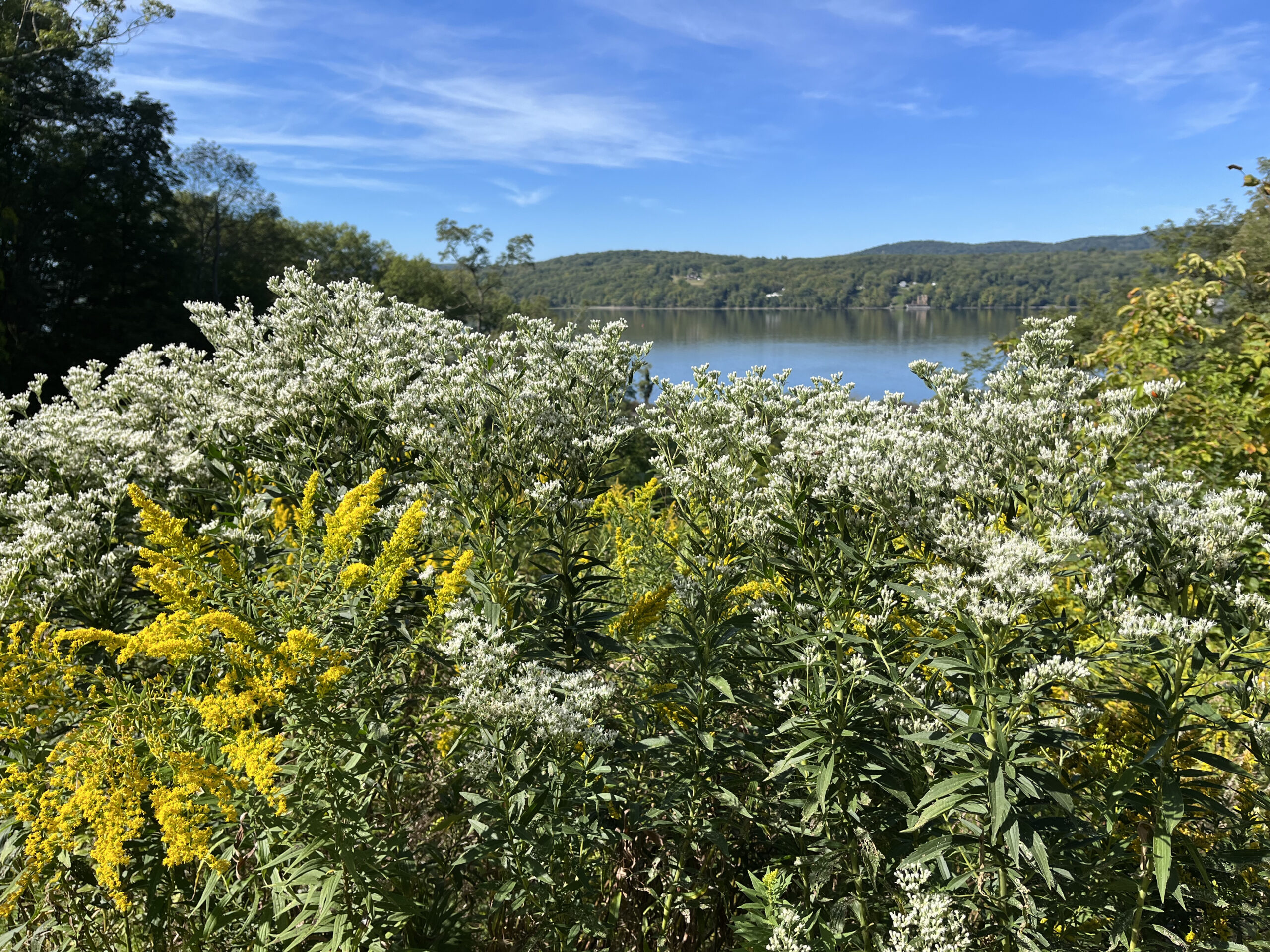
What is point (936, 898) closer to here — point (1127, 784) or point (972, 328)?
point (1127, 784)

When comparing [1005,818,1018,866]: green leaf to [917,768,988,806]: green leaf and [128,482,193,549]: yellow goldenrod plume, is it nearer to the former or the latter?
[917,768,988,806]: green leaf

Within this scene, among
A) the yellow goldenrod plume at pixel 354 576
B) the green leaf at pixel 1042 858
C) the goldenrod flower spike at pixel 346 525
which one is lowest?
the green leaf at pixel 1042 858

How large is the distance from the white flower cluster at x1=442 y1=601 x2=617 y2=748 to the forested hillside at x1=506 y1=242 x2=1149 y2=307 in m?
129

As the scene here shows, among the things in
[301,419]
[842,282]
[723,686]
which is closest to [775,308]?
[842,282]

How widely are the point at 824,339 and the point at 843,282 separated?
233 ft

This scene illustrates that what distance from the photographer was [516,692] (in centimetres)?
275

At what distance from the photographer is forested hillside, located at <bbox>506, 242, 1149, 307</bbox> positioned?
5182 inches

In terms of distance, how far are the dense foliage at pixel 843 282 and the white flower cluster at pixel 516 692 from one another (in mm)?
131917

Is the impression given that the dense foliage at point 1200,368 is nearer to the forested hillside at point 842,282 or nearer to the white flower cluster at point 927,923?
the white flower cluster at point 927,923

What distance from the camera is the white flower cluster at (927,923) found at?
204 cm

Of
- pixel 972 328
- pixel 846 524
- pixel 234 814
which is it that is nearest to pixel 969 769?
pixel 846 524

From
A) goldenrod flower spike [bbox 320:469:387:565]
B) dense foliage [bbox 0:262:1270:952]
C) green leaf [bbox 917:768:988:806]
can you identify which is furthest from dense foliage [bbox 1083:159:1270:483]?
goldenrod flower spike [bbox 320:469:387:565]

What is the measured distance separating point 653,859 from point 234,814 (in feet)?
7.01

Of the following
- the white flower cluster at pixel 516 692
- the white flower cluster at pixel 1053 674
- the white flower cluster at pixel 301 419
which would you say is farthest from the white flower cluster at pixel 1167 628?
the white flower cluster at pixel 301 419
